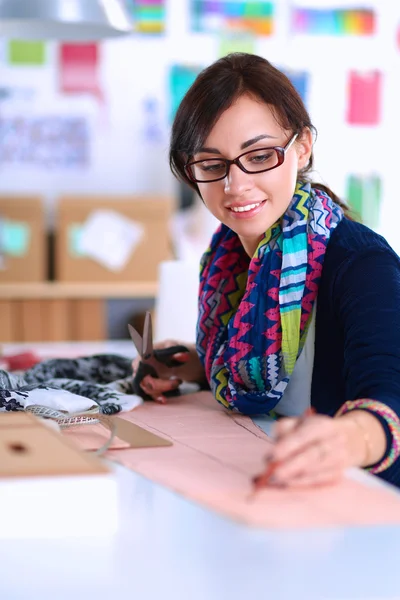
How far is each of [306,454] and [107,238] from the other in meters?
2.73

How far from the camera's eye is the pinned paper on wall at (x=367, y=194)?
4086 millimetres

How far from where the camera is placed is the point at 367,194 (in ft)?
13.4

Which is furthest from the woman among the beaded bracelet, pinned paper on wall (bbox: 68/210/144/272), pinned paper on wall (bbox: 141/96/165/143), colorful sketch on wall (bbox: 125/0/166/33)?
colorful sketch on wall (bbox: 125/0/166/33)

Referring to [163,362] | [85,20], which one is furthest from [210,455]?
[85,20]

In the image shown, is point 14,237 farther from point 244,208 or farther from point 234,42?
point 244,208

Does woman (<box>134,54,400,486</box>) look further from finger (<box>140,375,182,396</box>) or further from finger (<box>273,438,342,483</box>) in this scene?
finger (<box>273,438,342,483</box>)

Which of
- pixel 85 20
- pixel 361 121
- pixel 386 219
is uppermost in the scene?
pixel 85 20

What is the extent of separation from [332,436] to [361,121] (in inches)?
133

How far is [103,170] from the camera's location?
3.93m

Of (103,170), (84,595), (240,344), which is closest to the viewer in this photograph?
(84,595)

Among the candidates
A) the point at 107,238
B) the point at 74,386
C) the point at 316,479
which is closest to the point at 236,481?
the point at 316,479

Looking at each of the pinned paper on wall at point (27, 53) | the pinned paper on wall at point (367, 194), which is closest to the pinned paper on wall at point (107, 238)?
the pinned paper on wall at point (27, 53)

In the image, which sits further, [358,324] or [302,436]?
[358,324]

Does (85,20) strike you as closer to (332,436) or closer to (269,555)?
(332,436)
